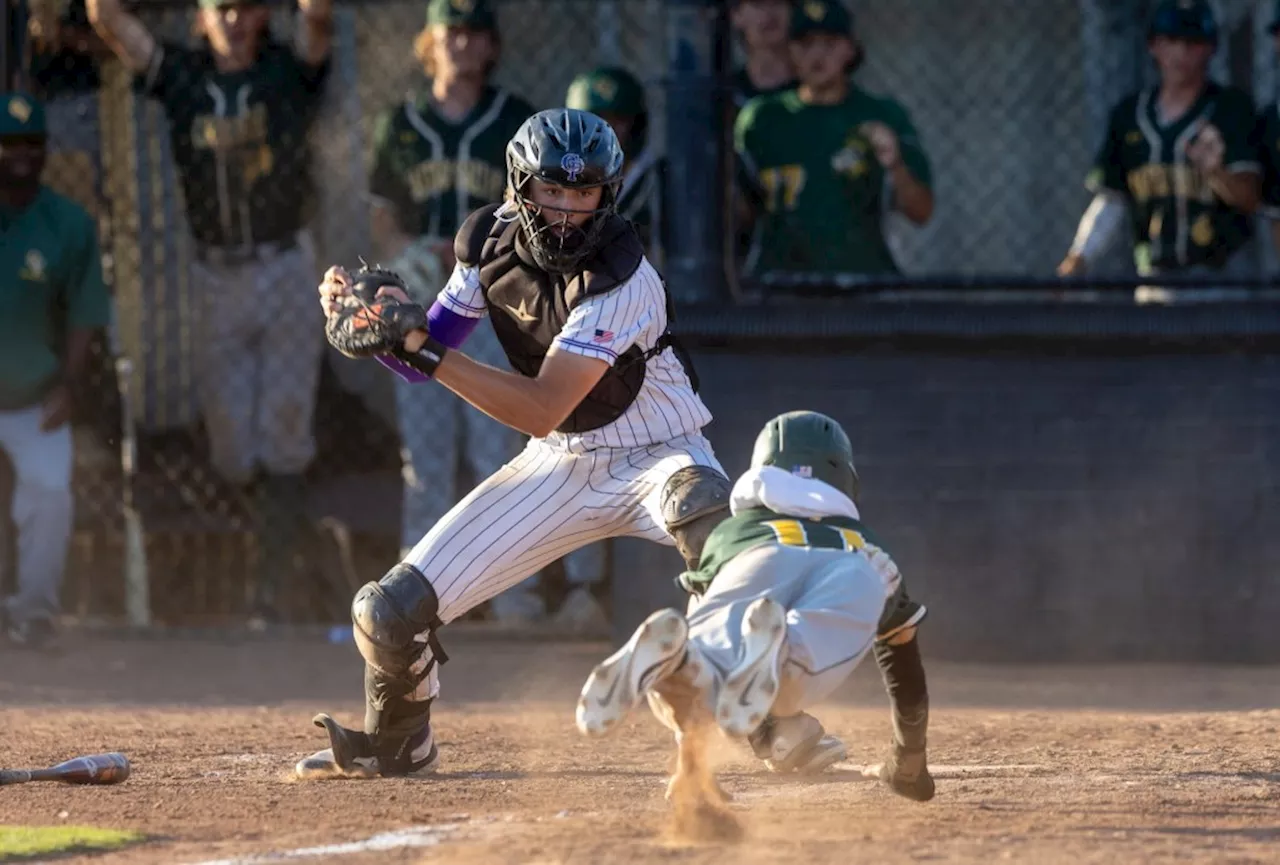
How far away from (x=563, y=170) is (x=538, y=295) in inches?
15.9

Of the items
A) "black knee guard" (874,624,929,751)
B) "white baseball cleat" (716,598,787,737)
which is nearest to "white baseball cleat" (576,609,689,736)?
"white baseball cleat" (716,598,787,737)

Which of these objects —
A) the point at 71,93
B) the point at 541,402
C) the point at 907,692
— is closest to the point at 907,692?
the point at 907,692

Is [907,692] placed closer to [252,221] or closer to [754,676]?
[754,676]

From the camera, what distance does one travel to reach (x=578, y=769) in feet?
18.3

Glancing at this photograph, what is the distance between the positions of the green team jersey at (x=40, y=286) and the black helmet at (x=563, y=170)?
11.9 feet

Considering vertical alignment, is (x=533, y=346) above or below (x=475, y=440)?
above

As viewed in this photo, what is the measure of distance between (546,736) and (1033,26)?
15.2 ft

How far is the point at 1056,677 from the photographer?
7.55 m

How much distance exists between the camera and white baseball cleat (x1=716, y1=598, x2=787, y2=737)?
4.04 meters

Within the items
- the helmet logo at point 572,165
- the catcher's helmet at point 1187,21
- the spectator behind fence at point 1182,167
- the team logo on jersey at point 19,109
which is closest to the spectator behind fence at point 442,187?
the team logo on jersey at point 19,109

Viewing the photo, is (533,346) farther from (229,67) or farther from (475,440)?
(229,67)

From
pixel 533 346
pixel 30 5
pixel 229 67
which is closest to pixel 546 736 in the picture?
pixel 533 346

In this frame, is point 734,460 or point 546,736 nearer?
point 546,736

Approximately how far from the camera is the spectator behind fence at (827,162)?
792 cm
